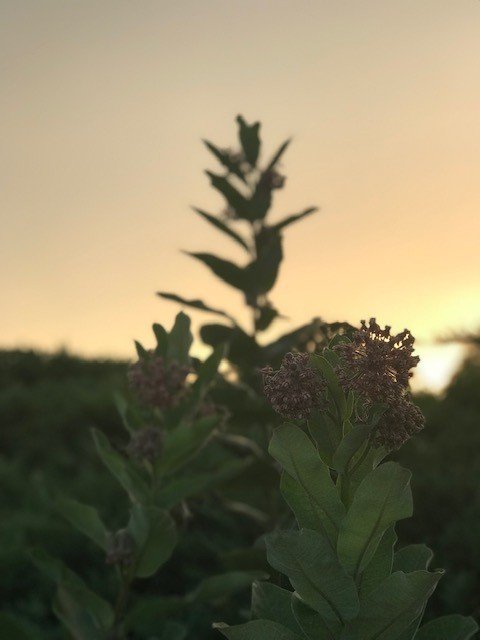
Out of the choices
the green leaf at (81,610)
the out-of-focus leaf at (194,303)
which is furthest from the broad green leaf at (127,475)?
the out-of-focus leaf at (194,303)

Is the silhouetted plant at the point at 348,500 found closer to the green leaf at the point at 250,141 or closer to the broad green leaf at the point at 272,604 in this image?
the broad green leaf at the point at 272,604

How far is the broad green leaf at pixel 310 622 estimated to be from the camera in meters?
1.46

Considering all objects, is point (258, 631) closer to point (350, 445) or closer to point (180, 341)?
point (350, 445)

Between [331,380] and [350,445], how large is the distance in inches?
4.8

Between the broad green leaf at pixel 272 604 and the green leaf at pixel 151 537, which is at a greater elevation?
the green leaf at pixel 151 537

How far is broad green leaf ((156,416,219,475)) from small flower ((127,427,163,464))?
37 millimetres

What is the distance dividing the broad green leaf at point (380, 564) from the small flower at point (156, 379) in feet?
3.01

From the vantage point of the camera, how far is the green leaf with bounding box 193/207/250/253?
3893mm

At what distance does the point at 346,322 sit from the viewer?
5.45 feet

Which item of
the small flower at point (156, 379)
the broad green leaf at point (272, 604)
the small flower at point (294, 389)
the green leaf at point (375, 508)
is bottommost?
the broad green leaf at point (272, 604)

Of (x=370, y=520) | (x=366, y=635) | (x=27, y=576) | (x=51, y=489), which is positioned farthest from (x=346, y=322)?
(x=51, y=489)

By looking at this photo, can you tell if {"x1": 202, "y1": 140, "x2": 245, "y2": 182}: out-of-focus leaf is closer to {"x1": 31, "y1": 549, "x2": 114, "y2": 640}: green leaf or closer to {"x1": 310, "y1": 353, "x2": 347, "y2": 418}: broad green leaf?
{"x1": 31, "y1": 549, "x2": 114, "y2": 640}: green leaf

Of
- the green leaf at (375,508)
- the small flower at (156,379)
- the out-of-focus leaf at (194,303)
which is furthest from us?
the out-of-focus leaf at (194,303)

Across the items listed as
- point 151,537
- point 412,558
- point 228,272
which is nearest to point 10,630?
point 151,537
